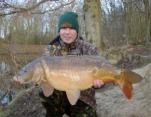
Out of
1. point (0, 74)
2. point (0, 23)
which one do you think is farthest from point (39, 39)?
point (0, 74)

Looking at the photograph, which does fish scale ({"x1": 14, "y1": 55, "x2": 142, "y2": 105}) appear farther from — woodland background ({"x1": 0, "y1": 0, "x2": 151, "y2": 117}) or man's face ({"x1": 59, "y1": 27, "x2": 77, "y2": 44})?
woodland background ({"x1": 0, "y1": 0, "x2": 151, "y2": 117})

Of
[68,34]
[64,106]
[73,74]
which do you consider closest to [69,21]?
[68,34]

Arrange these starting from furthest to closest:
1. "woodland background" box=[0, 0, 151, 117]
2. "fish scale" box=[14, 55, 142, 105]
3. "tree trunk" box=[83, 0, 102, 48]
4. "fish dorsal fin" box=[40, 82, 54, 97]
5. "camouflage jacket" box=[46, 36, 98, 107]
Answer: "tree trunk" box=[83, 0, 102, 48] < "woodland background" box=[0, 0, 151, 117] < "camouflage jacket" box=[46, 36, 98, 107] < "fish dorsal fin" box=[40, 82, 54, 97] < "fish scale" box=[14, 55, 142, 105]

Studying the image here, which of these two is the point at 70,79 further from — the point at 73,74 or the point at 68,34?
the point at 68,34

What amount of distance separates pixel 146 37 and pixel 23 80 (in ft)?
54.6

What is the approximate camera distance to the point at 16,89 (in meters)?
10.9

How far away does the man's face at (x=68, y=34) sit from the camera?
4.91 meters

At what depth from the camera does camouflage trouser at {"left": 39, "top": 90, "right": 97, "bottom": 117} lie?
5.13m

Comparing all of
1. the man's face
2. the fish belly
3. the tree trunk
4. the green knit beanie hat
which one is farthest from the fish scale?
the tree trunk

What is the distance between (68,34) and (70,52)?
0.24 meters

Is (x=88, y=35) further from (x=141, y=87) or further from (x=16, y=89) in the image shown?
(x=141, y=87)

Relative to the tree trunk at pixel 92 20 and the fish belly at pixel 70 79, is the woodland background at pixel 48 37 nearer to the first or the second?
the tree trunk at pixel 92 20

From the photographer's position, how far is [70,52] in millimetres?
5047

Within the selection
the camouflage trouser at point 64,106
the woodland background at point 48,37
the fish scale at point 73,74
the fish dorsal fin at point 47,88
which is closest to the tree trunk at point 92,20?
the woodland background at point 48,37
